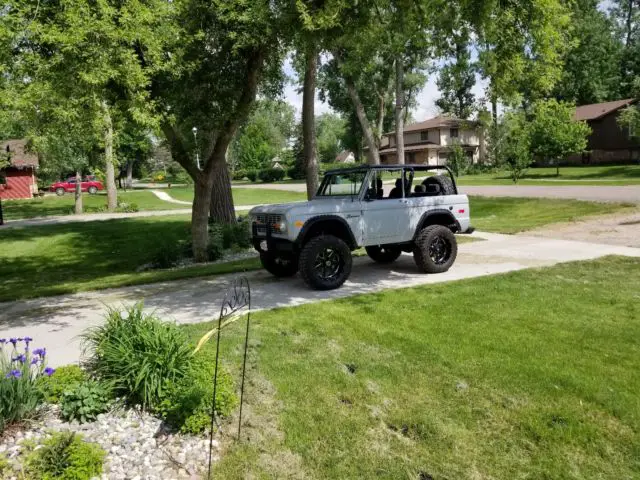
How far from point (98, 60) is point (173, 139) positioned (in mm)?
3987

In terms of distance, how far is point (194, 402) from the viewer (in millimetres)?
4102

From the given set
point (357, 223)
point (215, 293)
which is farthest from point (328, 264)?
point (215, 293)

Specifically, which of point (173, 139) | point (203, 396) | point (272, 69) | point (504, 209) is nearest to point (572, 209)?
point (504, 209)

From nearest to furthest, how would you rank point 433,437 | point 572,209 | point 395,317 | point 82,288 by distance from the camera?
1. point 433,437
2. point 395,317
3. point 82,288
4. point 572,209

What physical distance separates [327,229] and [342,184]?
44.1 inches

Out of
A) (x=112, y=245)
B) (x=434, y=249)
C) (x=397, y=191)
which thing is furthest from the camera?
(x=112, y=245)

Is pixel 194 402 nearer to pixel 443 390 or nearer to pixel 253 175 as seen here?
pixel 443 390

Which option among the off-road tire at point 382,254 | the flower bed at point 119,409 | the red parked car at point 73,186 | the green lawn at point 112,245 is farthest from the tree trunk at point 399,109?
the red parked car at point 73,186

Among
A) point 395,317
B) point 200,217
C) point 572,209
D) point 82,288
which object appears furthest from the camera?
point 572,209

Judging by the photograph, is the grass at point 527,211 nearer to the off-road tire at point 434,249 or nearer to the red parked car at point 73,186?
the off-road tire at point 434,249

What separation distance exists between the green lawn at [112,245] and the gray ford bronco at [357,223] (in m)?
2.43

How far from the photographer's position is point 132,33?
678 centimetres

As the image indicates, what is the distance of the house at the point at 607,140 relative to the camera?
47719mm

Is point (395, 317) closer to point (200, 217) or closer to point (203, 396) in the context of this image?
point (203, 396)
